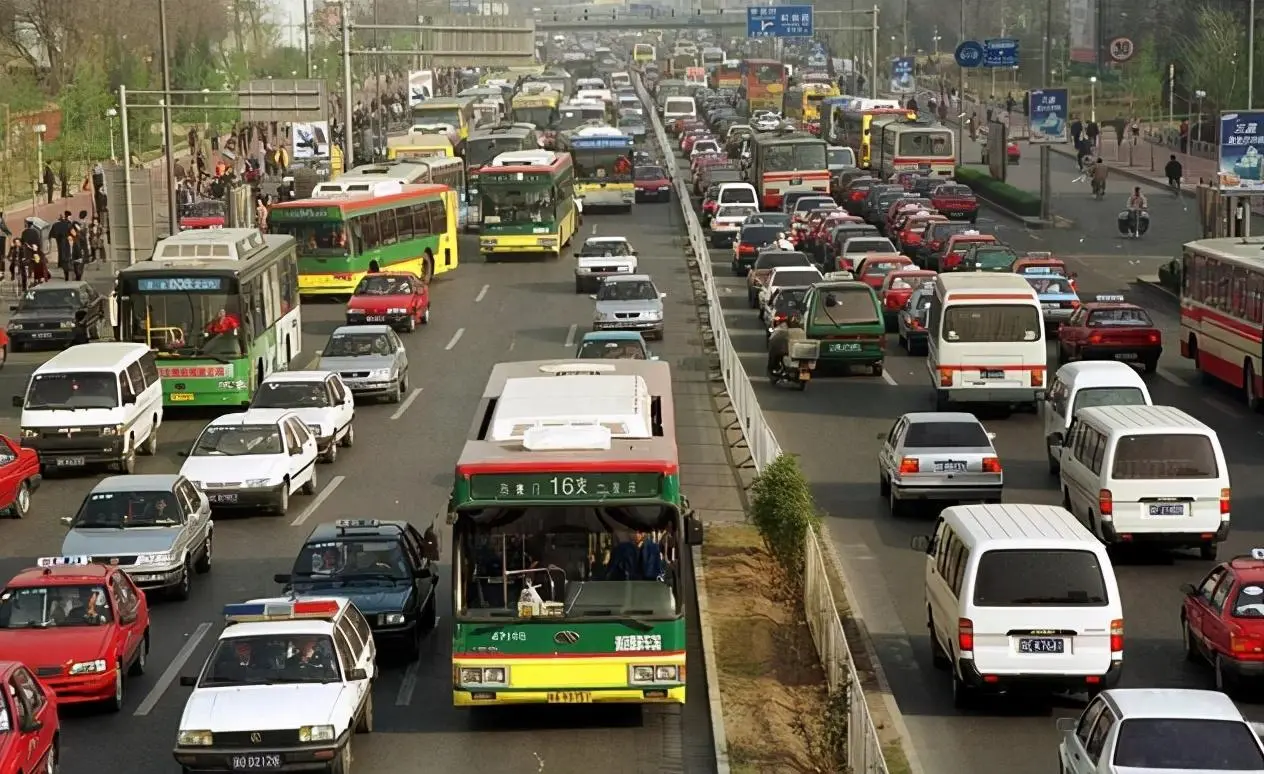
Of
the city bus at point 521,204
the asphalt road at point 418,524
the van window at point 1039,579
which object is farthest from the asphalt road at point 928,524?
the city bus at point 521,204

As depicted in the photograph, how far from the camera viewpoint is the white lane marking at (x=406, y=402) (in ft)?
131

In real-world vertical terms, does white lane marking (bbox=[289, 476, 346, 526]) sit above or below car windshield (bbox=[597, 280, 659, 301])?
below

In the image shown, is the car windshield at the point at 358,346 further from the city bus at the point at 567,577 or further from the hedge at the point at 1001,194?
the hedge at the point at 1001,194

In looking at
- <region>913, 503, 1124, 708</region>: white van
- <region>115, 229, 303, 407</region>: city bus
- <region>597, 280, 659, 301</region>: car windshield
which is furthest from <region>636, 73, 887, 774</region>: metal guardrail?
<region>115, 229, 303, 407</region>: city bus

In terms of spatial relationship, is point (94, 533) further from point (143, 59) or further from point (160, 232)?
point (143, 59)

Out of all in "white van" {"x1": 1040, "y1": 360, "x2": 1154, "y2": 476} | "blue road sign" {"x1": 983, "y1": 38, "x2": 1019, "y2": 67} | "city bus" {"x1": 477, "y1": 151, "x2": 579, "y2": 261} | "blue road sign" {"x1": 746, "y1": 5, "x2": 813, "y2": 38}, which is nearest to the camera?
"white van" {"x1": 1040, "y1": 360, "x2": 1154, "y2": 476}

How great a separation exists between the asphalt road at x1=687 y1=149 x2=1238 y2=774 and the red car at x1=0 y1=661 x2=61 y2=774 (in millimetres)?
7117

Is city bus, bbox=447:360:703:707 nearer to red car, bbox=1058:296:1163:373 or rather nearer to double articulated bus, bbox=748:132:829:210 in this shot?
red car, bbox=1058:296:1163:373

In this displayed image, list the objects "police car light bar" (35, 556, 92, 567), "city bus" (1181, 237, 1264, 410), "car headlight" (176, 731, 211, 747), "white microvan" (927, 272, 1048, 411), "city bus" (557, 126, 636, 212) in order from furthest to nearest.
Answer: "city bus" (557, 126, 636, 212) < "city bus" (1181, 237, 1264, 410) < "white microvan" (927, 272, 1048, 411) < "police car light bar" (35, 556, 92, 567) < "car headlight" (176, 731, 211, 747)

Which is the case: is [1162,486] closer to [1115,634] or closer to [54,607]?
Answer: [1115,634]

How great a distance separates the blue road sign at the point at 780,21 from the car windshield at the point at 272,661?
10243 centimetres

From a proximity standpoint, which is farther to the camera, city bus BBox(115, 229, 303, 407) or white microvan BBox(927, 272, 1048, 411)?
city bus BBox(115, 229, 303, 407)

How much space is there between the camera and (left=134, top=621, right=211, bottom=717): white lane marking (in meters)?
21.3

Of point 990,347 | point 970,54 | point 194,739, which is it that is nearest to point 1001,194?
point 970,54
